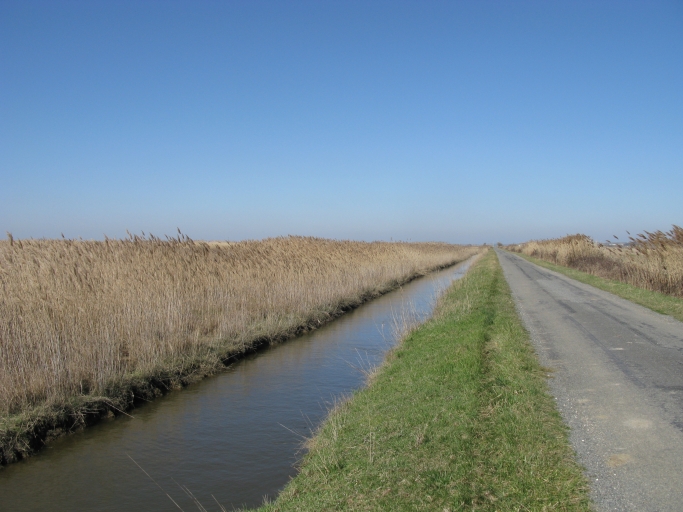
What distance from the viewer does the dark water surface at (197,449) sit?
567cm

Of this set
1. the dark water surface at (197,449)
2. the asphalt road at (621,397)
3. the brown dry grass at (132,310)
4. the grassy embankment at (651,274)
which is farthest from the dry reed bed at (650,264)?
the dark water surface at (197,449)

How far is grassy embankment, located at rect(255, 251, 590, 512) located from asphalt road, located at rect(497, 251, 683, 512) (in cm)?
20

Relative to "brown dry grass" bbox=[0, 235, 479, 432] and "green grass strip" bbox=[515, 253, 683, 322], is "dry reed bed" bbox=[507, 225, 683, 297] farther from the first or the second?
"brown dry grass" bbox=[0, 235, 479, 432]

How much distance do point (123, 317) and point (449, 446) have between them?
7009 mm

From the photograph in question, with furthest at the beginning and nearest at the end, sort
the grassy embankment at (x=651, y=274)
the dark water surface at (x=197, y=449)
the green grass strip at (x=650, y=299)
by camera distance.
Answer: the grassy embankment at (x=651, y=274), the green grass strip at (x=650, y=299), the dark water surface at (x=197, y=449)

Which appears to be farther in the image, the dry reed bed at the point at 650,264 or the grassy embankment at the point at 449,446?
the dry reed bed at the point at 650,264

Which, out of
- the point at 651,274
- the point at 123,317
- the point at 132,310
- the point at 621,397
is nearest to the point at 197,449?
the point at 123,317

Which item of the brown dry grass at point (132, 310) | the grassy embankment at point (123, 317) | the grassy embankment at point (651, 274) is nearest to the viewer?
the grassy embankment at point (123, 317)

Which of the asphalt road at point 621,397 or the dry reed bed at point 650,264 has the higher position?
the dry reed bed at point 650,264

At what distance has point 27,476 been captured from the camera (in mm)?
6086

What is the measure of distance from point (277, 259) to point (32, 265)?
9318mm

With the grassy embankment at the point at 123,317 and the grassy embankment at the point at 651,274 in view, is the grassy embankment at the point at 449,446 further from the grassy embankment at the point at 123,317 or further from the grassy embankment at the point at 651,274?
the grassy embankment at the point at 651,274

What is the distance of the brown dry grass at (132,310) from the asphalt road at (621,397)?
6.50 metres

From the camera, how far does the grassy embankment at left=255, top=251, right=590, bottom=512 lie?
13.0 ft
